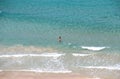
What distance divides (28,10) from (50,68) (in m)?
11.9

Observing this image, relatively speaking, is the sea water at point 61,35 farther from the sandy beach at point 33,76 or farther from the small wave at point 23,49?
the sandy beach at point 33,76

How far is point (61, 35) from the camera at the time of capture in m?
21.6

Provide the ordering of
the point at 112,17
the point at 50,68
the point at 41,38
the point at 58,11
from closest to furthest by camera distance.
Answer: the point at 50,68, the point at 41,38, the point at 112,17, the point at 58,11

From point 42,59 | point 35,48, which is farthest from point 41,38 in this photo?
point 42,59

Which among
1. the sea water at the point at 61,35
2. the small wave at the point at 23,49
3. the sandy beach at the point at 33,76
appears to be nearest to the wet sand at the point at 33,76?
the sandy beach at the point at 33,76

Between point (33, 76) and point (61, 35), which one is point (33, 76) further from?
point (61, 35)

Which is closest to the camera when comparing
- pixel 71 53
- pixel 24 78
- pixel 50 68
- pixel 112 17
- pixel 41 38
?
pixel 24 78

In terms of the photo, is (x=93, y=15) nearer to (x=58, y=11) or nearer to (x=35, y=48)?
(x=58, y=11)

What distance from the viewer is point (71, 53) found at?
18547 mm

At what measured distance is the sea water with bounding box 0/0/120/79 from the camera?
1731cm

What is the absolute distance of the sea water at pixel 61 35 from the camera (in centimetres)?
1731

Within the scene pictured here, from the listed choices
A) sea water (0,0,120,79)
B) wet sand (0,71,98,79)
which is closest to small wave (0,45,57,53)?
sea water (0,0,120,79)

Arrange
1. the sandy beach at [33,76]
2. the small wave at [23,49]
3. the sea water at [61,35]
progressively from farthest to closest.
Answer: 1. the small wave at [23,49]
2. the sea water at [61,35]
3. the sandy beach at [33,76]

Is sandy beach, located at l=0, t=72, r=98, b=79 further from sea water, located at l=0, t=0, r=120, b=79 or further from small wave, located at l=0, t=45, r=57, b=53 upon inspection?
small wave, located at l=0, t=45, r=57, b=53
